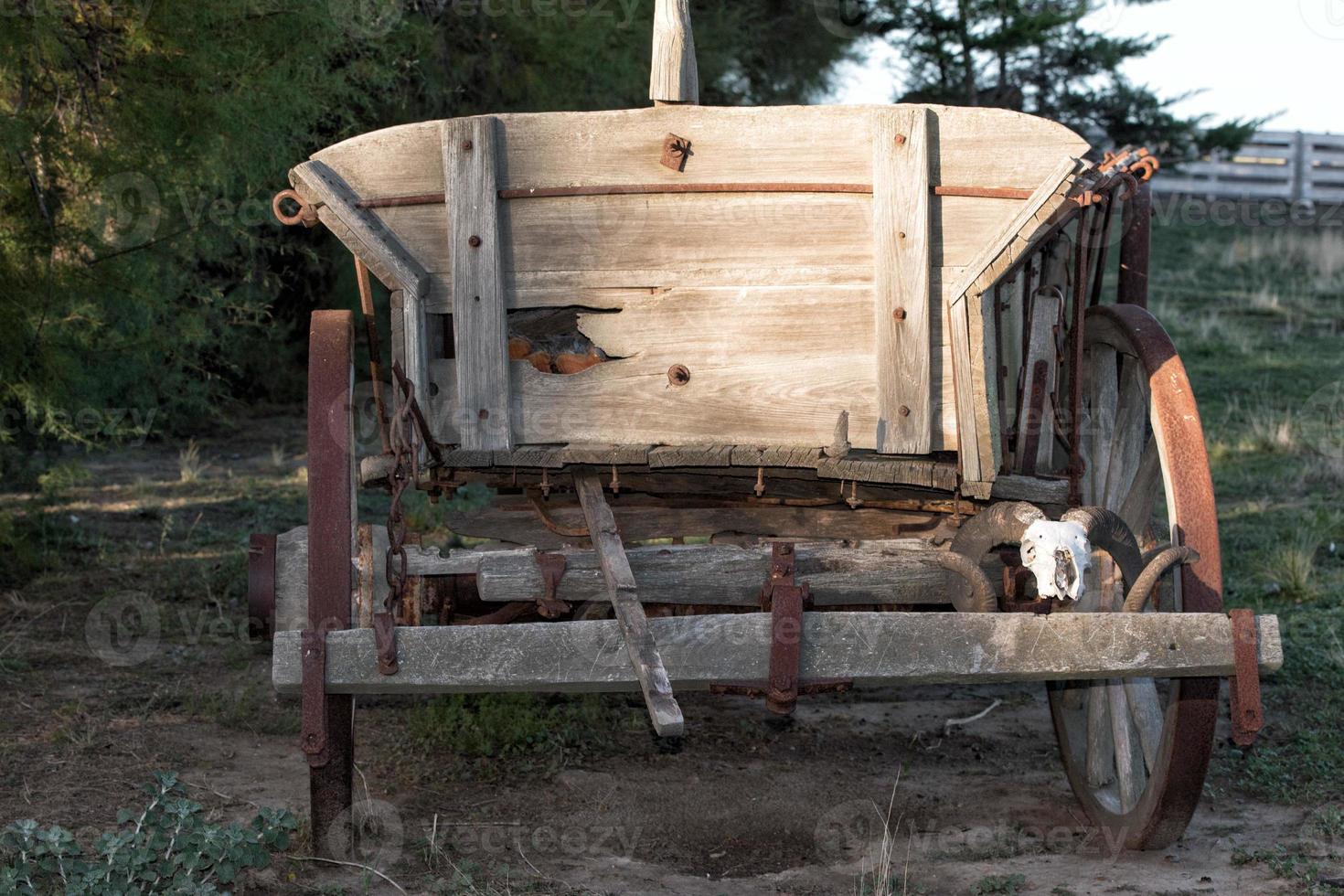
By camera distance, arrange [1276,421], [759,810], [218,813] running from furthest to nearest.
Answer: [1276,421]
[759,810]
[218,813]

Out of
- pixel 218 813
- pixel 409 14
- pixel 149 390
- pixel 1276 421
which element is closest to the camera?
pixel 218 813

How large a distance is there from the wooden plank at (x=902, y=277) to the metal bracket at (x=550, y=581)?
0.87m

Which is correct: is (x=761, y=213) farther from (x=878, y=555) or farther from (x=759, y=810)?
(x=759, y=810)

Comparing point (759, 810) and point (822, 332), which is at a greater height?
point (822, 332)

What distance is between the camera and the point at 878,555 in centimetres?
353

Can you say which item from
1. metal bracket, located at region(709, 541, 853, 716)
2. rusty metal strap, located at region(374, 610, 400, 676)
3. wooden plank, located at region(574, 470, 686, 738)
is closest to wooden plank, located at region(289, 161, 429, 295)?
wooden plank, located at region(574, 470, 686, 738)

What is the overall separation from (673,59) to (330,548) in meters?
1.51

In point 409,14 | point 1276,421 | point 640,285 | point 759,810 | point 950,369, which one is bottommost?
point 759,810

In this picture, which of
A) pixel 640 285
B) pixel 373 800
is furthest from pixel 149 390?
pixel 640 285

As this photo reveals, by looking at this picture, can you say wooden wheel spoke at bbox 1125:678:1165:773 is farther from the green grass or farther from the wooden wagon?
the green grass

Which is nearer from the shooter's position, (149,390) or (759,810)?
(759,810)

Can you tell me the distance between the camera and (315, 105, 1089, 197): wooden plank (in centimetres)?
331

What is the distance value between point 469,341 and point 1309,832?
258 centimetres

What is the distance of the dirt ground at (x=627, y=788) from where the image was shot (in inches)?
136
